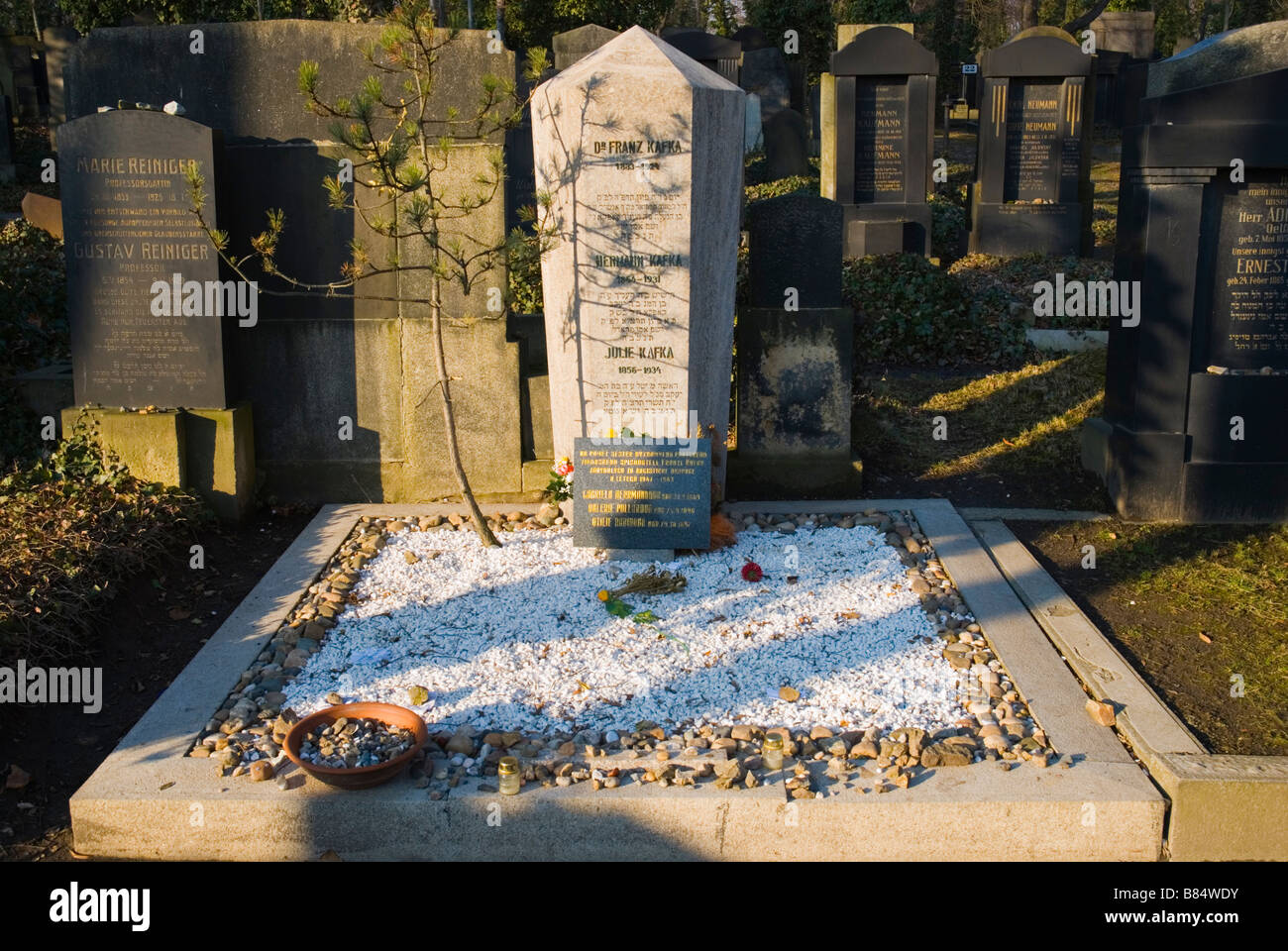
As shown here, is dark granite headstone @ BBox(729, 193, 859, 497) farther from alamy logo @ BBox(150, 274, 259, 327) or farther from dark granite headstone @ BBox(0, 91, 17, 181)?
dark granite headstone @ BBox(0, 91, 17, 181)

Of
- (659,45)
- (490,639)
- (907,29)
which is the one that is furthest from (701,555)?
(907,29)

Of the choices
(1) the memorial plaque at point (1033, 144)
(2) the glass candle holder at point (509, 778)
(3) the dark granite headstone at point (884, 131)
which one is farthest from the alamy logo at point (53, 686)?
(1) the memorial plaque at point (1033, 144)

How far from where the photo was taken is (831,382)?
23.2 feet

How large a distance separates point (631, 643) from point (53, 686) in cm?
254

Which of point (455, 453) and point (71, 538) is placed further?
point (455, 453)

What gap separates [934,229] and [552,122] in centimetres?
971

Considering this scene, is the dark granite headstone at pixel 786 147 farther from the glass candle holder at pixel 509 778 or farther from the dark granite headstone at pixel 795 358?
the glass candle holder at pixel 509 778

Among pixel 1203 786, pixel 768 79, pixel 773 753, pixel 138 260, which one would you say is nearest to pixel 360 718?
pixel 773 753

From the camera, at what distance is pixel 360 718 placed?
4430 millimetres

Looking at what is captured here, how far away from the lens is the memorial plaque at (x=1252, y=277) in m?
6.52

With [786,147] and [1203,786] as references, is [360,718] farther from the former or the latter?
[786,147]

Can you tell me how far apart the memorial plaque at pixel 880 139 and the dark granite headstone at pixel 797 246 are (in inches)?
308

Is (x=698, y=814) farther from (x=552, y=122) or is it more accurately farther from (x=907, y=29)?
(x=907, y=29)

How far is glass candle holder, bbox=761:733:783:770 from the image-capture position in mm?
4176
